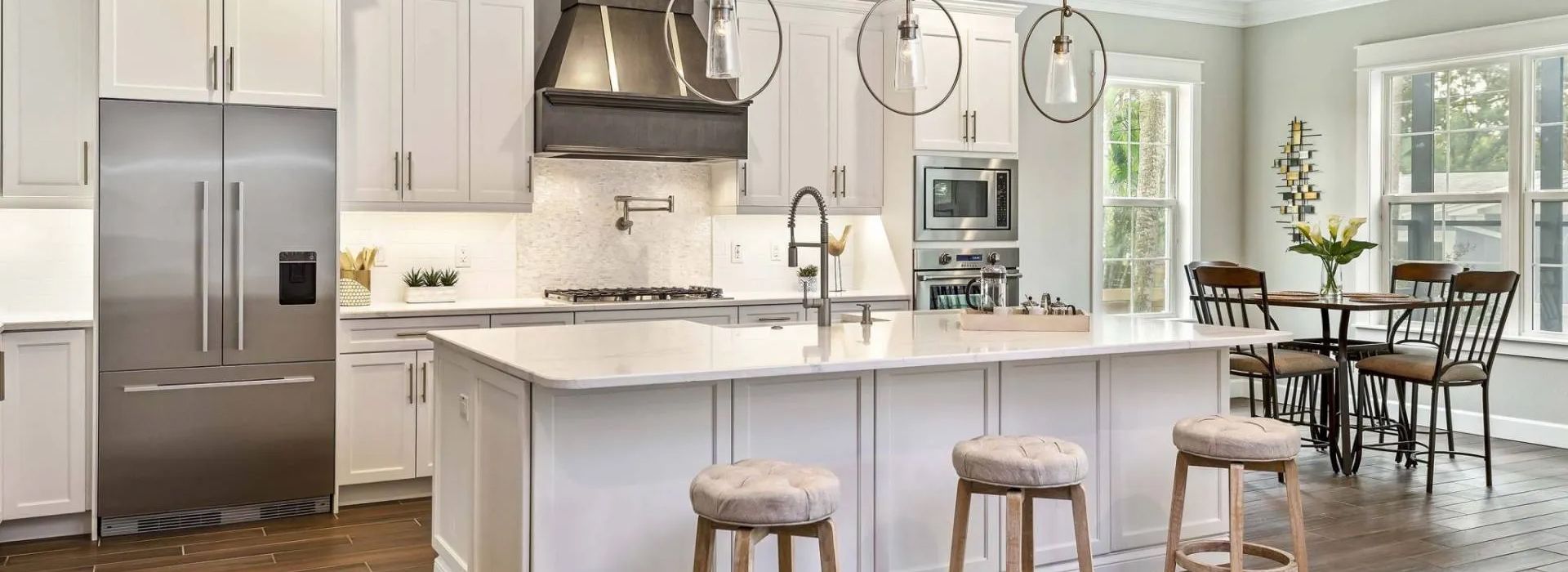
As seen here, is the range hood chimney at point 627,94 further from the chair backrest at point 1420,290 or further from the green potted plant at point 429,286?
the chair backrest at point 1420,290

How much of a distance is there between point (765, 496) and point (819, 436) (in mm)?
751

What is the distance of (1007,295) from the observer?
6465 millimetres

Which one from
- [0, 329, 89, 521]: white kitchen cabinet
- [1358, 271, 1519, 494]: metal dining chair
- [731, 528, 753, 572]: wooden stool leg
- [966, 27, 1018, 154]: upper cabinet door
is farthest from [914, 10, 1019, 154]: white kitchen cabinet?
[0, 329, 89, 521]: white kitchen cabinet

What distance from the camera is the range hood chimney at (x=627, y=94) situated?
5.41 metres

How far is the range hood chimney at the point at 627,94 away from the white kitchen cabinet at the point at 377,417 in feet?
4.04

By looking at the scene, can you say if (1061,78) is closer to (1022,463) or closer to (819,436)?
(1022,463)

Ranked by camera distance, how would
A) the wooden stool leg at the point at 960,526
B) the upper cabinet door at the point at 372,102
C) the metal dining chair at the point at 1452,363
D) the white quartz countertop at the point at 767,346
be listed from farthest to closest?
the metal dining chair at the point at 1452,363 < the upper cabinet door at the point at 372,102 < the wooden stool leg at the point at 960,526 < the white quartz countertop at the point at 767,346

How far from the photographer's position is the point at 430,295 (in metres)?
5.47

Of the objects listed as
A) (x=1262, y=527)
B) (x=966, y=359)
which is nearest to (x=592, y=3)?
(x=966, y=359)

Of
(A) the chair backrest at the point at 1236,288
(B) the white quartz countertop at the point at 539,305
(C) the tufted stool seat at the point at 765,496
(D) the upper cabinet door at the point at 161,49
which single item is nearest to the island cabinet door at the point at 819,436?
(C) the tufted stool seat at the point at 765,496

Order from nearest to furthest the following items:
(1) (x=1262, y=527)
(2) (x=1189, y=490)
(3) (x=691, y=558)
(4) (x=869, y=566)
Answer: (3) (x=691, y=558) < (4) (x=869, y=566) < (2) (x=1189, y=490) < (1) (x=1262, y=527)

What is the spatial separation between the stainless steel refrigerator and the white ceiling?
171 inches

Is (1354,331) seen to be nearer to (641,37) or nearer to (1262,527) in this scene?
(1262,527)

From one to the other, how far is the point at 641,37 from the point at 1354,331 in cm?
471
